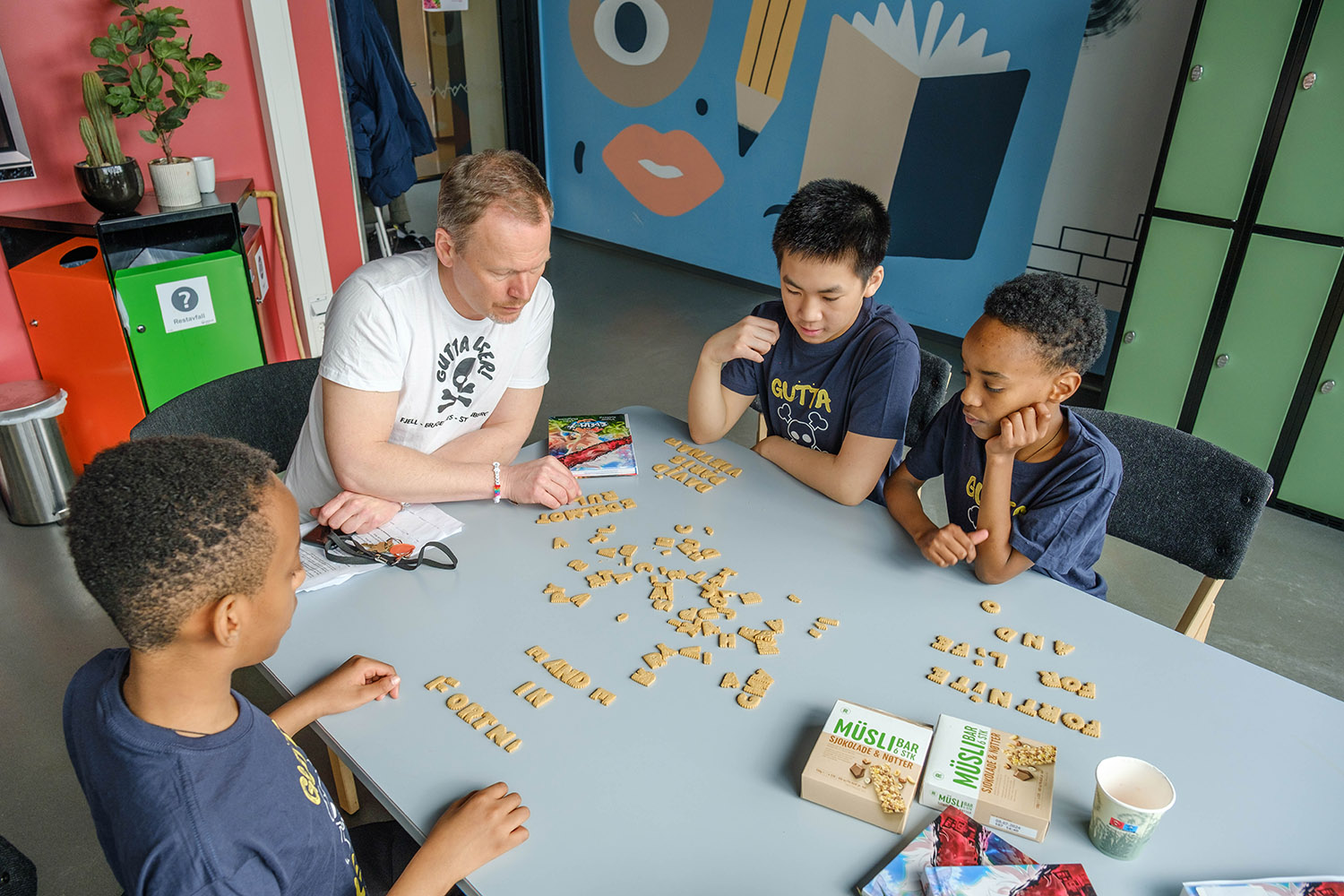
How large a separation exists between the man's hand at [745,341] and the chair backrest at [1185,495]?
0.72 m

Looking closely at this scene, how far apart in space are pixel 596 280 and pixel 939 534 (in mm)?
4922

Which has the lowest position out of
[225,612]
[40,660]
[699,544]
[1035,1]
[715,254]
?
[40,660]

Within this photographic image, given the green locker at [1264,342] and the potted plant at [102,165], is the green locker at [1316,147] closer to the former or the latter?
the green locker at [1264,342]

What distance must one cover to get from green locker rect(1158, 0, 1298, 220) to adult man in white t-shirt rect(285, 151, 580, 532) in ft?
9.88

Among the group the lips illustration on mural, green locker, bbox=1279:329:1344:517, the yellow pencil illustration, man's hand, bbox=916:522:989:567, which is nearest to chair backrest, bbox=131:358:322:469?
man's hand, bbox=916:522:989:567

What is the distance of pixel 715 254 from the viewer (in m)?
6.18

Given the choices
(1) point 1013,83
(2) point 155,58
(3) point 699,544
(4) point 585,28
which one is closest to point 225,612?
(3) point 699,544

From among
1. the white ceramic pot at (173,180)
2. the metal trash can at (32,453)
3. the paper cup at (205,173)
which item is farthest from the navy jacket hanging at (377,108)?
the metal trash can at (32,453)

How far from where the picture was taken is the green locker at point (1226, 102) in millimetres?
3203

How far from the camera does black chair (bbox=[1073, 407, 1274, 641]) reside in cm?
171

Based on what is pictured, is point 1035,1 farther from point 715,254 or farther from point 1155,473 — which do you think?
point 1155,473

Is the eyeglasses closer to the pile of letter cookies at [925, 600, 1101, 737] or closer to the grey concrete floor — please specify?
the grey concrete floor

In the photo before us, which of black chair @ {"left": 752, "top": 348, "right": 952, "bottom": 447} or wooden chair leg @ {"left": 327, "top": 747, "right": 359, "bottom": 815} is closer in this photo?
wooden chair leg @ {"left": 327, "top": 747, "right": 359, "bottom": 815}

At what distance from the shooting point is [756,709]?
4.14ft
